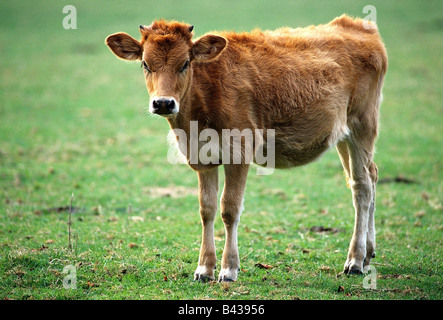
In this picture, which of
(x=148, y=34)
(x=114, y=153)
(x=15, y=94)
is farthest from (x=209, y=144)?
(x=15, y=94)

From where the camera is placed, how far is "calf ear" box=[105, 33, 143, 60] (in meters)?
6.93

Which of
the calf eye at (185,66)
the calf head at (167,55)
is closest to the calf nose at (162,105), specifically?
the calf head at (167,55)

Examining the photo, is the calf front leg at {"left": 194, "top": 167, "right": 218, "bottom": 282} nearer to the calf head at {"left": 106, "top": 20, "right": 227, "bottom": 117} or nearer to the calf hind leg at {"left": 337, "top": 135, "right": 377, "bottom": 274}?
the calf head at {"left": 106, "top": 20, "right": 227, "bottom": 117}

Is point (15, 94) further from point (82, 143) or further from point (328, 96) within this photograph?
point (328, 96)

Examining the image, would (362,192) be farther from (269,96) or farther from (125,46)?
(125,46)

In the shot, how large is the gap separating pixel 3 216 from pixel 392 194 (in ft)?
25.3

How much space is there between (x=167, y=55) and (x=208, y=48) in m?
0.52

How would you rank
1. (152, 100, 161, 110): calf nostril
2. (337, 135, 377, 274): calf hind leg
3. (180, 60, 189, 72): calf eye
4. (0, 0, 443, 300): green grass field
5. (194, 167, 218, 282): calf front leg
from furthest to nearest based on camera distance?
(337, 135, 377, 274): calf hind leg
(194, 167, 218, 282): calf front leg
(0, 0, 443, 300): green grass field
(180, 60, 189, 72): calf eye
(152, 100, 161, 110): calf nostril

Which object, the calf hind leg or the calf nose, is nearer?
the calf nose

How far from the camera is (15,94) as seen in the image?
71.4 feet

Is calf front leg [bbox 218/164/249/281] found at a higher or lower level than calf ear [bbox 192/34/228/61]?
lower

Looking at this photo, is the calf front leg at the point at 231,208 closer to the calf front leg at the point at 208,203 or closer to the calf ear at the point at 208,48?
the calf front leg at the point at 208,203

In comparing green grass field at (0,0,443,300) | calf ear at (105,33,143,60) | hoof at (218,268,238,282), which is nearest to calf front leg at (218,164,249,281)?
hoof at (218,268,238,282)

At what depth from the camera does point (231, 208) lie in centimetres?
714
